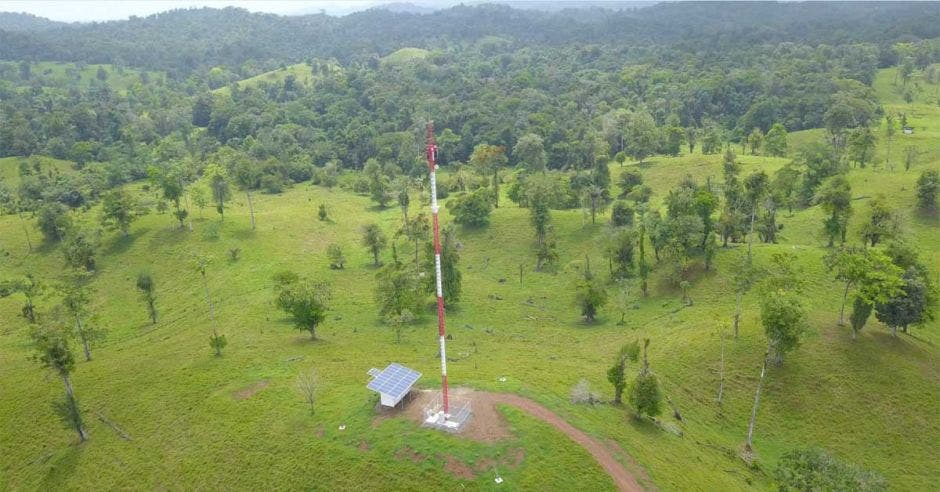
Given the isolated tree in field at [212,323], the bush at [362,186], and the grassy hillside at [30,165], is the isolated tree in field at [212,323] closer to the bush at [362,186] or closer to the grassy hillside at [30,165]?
the bush at [362,186]

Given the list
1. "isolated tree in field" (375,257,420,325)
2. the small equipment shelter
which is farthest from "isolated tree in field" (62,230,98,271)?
the small equipment shelter

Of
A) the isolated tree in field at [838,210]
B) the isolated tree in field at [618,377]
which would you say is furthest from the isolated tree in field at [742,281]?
the isolated tree in field at [618,377]

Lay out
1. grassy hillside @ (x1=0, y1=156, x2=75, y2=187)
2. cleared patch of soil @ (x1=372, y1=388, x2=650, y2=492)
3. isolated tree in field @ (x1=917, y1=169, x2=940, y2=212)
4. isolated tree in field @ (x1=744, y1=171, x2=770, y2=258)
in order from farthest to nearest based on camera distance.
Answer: grassy hillside @ (x1=0, y1=156, x2=75, y2=187) < isolated tree in field @ (x1=917, y1=169, x2=940, y2=212) < isolated tree in field @ (x1=744, y1=171, x2=770, y2=258) < cleared patch of soil @ (x1=372, y1=388, x2=650, y2=492)

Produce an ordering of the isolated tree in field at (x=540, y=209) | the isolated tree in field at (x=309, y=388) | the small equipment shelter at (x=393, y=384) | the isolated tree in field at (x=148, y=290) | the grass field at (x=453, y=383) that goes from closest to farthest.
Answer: the grass field at (x=453, y=383), the small equipment shelter at (x=393, y=384), the isolated tree in field at (x=309, y=388), the isolated tree in field at (x=148, y=290), the isolated tree in field at (x=540, y=209)

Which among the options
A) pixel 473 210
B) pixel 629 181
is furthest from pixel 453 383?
pixel 629 181

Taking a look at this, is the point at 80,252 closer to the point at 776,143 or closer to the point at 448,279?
the point at 448,279

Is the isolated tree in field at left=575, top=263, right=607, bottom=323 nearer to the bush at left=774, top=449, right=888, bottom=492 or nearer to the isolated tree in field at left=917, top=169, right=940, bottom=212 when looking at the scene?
the bush at left=774, top=449, right=888, bottom=492
